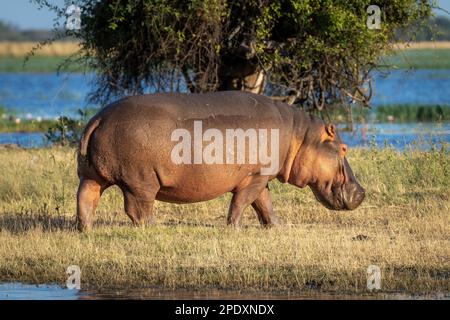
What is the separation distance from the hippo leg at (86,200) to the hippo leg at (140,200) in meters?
0.29

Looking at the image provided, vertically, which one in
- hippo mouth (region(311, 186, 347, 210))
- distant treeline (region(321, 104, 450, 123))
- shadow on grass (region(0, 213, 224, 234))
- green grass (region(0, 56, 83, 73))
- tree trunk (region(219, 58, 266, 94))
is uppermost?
tree trunk (region(219, 58, 266, 94))

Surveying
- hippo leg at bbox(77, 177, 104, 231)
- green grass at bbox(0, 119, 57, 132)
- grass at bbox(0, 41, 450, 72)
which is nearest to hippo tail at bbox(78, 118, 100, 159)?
hippo leg at bbox(77, 177, 104, 231)

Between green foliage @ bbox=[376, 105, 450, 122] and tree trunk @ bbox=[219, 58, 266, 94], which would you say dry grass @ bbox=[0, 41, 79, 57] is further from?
tree trunk @ bbox=[219, 58, 266, 94]

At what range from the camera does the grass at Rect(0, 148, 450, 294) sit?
9273 mm

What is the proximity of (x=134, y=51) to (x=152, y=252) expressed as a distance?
636 centimetres

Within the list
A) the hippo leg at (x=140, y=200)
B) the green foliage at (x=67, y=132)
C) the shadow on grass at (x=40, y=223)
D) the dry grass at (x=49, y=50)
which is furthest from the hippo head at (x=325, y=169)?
the dry grass at (x=49, y=50)

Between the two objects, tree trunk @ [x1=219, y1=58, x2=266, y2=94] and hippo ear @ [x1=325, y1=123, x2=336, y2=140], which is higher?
tree trunk @ [x1=219, y1=58, x2=266, y2=94]

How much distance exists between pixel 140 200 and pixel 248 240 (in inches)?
43.9

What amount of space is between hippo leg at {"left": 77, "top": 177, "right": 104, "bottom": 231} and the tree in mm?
4331

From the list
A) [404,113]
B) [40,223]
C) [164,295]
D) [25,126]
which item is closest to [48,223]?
[40,223]

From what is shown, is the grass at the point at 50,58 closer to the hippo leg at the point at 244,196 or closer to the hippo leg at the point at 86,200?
the hippo leg at the point at 244,196

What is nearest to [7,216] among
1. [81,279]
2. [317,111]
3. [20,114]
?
[81,279]

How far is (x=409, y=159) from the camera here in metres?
14.5
